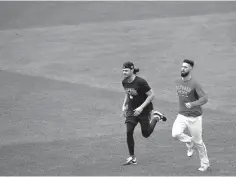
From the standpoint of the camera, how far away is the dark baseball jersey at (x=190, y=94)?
9422 millimetres

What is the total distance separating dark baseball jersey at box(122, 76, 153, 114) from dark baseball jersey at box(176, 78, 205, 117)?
77cm

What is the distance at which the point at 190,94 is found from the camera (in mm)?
9477

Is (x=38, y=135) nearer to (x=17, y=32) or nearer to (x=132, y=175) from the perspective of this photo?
(x=132, y=175)

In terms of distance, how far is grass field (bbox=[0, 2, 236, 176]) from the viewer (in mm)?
10703

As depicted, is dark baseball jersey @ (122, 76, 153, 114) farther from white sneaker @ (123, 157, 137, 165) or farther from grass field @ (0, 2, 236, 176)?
grass field @ (0, 2, 236, 176)

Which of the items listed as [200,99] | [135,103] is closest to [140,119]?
[135,103]

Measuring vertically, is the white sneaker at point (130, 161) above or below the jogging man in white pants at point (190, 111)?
below

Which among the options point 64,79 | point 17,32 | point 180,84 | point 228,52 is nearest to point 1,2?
point 17,32

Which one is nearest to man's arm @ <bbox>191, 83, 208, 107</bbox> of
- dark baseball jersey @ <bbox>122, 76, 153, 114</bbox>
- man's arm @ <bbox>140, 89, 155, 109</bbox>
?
man's arm @ <bbox>140, 89, 155, 109</bbox>

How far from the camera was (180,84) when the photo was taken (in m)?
9.59

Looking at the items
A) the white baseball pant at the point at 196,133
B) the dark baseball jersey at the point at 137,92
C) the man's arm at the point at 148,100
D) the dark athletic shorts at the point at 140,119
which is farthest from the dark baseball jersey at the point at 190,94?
the dark athletic shorts at the point at 140,119

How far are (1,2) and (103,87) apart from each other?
36.1ft

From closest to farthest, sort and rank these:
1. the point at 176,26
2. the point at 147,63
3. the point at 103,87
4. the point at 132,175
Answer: the point at 132,175, the point at 103,87, the point at 147,63, the point at 176,26

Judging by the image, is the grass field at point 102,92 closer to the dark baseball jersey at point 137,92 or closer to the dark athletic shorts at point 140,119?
the dark athletic shorts at point 140,119
